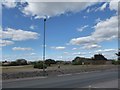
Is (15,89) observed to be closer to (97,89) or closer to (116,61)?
(97,89)

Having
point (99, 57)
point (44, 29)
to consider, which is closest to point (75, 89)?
point (44, 29)

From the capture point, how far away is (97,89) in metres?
16.5

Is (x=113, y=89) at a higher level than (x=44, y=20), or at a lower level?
lower

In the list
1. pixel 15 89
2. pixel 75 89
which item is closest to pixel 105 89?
pixel 75 89

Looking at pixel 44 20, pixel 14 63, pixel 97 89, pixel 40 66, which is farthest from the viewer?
pixel 14 63

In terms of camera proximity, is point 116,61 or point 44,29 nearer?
point 44,29

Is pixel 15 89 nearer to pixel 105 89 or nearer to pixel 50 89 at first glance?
pixel 50 89

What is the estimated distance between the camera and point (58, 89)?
680 inches

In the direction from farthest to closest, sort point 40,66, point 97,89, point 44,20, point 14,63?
point 14,63, point 40,66, point 44,20, point 97,89

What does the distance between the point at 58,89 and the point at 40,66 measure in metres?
44.2

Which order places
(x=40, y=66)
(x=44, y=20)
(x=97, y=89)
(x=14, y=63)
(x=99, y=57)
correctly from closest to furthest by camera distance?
(x=97, y=89)
(x=44, y=20)
(x=40, y=66)
(x=14, y=63)
(x=99, y=57)

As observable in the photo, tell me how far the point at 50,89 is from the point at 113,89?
410cm

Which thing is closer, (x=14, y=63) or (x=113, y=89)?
(x=113, y=89)

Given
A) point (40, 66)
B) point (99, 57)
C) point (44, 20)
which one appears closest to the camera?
point (44, 20)
